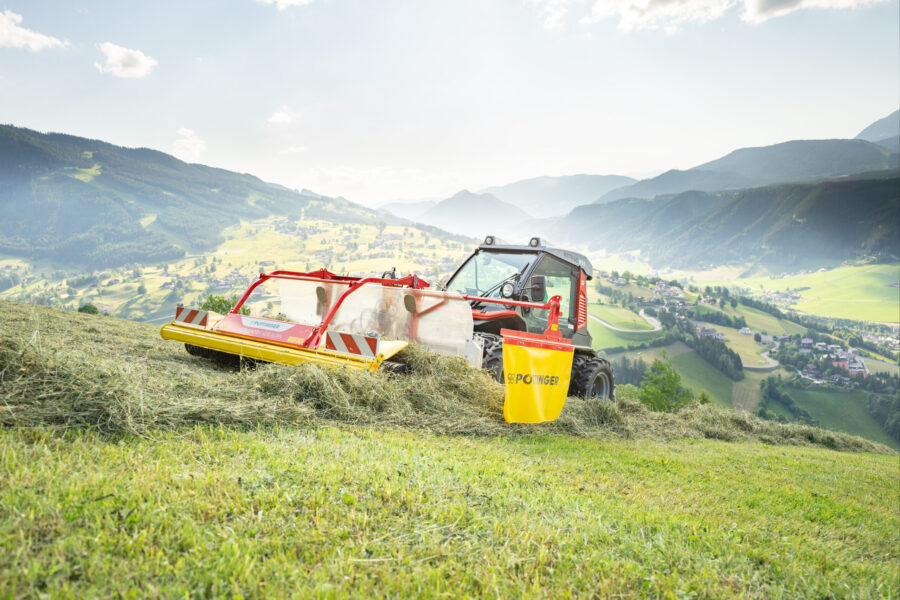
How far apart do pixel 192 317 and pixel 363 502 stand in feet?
17.7

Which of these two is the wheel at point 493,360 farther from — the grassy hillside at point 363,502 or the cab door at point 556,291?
the cab door at point 556,291

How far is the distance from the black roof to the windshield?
0.23 feet

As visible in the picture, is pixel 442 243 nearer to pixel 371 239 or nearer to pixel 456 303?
pixel 371 239

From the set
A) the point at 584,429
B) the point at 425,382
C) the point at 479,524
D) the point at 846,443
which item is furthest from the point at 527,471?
the point at 846,443

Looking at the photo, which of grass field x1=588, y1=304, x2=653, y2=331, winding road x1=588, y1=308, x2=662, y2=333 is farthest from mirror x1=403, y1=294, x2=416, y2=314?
winding road x1=588, y1=308, x2=662, y2=333

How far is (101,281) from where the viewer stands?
124562 mm

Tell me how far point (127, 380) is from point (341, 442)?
5.37ft

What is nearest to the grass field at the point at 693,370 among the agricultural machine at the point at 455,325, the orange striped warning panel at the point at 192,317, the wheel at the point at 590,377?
the wheel at the point at 590,377

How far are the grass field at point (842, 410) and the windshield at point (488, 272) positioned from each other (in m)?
87.8

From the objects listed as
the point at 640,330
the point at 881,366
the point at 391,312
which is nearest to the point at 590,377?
the point at 391,312

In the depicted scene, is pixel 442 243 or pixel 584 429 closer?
pixel 584 429

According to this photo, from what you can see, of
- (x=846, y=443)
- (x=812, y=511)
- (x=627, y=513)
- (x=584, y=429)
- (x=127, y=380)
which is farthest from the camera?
(x=846, y=443)

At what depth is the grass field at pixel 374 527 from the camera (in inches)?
68.9

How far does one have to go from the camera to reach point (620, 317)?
112562 mm
